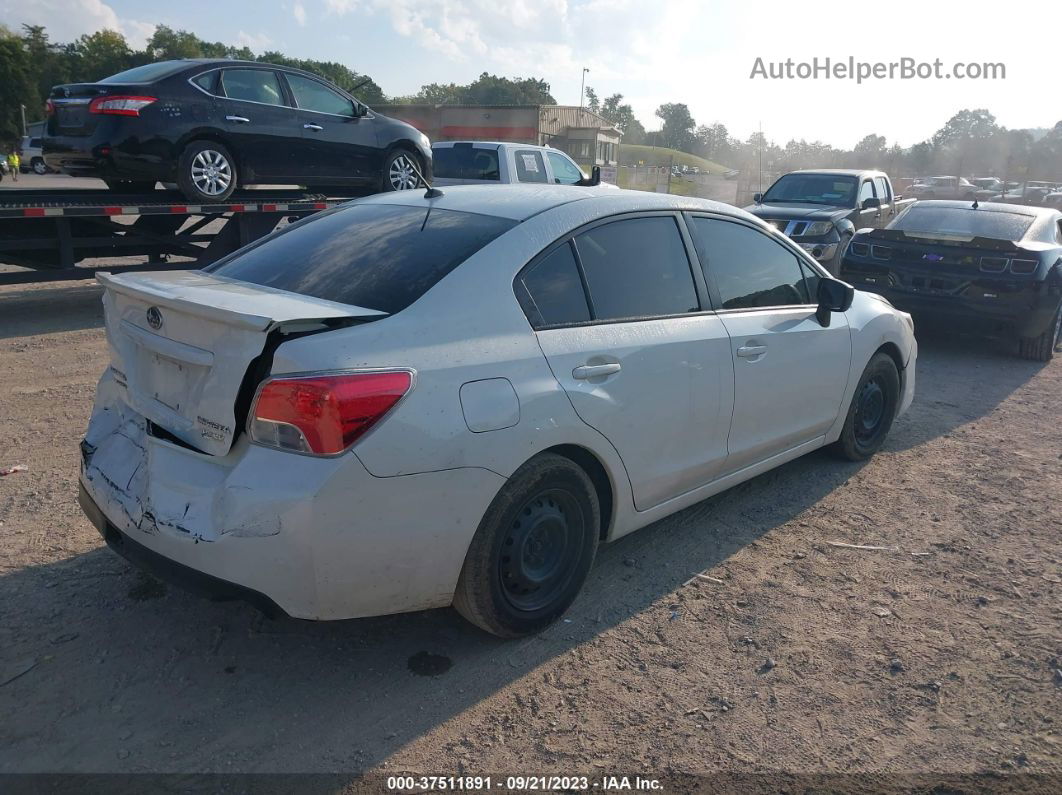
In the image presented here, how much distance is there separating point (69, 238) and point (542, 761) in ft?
26.6

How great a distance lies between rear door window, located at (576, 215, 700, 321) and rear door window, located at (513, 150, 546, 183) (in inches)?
360

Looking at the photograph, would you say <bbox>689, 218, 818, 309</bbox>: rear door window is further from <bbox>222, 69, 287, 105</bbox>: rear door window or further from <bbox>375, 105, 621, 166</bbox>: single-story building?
<bbox>375, 105, 621, 166</bbox>: single-story building

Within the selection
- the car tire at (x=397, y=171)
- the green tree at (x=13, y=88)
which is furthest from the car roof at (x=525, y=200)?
the green tree at (x=13, y=88)

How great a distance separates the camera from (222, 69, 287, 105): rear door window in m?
9.48

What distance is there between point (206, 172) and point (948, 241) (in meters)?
7.92

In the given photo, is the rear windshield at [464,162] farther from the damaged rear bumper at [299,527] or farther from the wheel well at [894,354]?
the damaged rear bumper at [299,527]

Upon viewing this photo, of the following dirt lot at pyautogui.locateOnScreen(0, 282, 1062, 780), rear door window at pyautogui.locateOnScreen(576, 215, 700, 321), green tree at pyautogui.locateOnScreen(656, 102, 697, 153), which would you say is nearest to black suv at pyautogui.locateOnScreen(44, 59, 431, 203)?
rear door window at pyautogui.locateOnScreen(576, 215, 700, 321)

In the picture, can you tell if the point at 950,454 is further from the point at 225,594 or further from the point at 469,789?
the point at 225,594

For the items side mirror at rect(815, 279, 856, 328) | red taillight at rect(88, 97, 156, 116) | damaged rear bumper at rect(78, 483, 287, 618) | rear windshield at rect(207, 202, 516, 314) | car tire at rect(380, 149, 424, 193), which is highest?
red taillight at rect(88, 97, 156, 116)

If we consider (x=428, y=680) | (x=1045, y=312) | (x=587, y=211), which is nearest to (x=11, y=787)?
(x=428, y=680)

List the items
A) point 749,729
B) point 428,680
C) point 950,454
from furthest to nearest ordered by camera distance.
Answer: point 950,454 < point 428,680 < point 749,729

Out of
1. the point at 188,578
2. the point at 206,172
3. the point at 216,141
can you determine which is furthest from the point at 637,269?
the point at 216,141

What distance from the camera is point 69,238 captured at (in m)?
8.64

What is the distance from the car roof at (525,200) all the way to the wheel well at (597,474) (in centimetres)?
97
